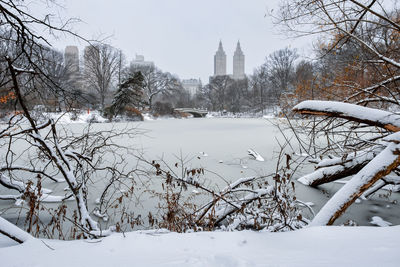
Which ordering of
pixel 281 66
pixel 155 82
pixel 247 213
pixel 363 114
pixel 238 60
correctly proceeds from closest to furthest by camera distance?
pixel 363 114 → pixel 247 213 → pixel 281 66 → pixel 155 82 → pixel 238 60

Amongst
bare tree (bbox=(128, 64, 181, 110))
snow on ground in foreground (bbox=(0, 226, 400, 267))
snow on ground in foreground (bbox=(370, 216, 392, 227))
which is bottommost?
→ snow on ground in foreground (bbox=(370, 216, 392, 227))

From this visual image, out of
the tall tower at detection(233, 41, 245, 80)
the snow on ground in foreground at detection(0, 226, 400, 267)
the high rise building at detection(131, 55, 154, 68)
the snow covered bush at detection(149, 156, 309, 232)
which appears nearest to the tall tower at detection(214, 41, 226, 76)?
the tall tower at detection(233, 41, 245, 80)

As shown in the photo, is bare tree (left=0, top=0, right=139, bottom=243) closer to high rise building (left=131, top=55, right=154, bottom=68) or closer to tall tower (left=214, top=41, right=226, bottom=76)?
high rise building (left=131, top=55, right=154, bottom=68)

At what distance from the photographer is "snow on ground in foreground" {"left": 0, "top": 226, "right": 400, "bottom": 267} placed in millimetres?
1338

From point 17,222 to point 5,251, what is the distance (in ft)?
6.98

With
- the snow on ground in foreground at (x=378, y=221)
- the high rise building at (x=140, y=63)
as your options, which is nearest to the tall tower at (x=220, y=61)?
the high rise building at (x=140, y=63)

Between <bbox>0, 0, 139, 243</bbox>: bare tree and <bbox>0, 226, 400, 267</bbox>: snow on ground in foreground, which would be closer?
<bbox>0, 226, 400, 267</bbox>: snow on ground in foreground

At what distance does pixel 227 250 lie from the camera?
151 centimetres

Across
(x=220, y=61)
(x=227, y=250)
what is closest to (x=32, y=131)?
(x=227, y=250)

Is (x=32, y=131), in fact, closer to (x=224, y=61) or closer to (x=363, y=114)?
(x=363, y=114)

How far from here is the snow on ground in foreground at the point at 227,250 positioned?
134 centimetres

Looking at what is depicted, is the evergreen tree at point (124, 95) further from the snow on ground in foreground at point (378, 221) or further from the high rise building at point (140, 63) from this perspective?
the high rise building at point (140, 63)

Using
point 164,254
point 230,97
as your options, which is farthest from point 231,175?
point 230,97

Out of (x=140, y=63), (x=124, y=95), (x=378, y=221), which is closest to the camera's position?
(x=378, y=221)
